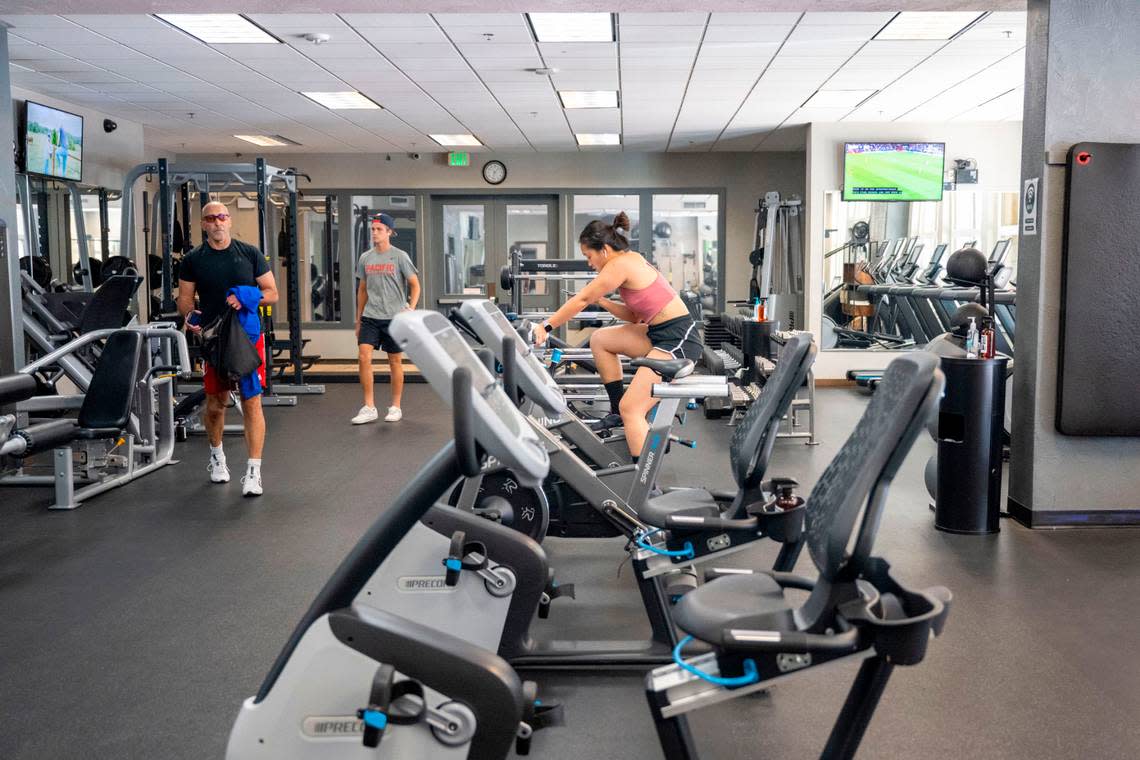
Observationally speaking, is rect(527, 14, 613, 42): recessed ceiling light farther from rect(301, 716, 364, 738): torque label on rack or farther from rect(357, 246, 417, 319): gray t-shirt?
rect(301, 716, 364, 738): torque label on rack

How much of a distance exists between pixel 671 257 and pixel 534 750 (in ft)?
35.3

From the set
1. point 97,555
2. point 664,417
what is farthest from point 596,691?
point 97,555

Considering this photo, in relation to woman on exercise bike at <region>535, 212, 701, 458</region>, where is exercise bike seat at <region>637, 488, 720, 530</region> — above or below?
below

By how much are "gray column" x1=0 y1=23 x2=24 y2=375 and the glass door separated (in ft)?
23.1

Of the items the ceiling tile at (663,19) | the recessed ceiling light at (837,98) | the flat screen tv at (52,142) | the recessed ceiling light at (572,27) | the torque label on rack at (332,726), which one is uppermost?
the recessed ceiling light at (837,98)

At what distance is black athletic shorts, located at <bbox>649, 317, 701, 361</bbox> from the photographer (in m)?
4.78

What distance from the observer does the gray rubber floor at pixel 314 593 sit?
2.37 m

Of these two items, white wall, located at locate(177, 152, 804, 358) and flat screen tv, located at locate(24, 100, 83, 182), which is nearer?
flat screen tv, located at locate(24, 100, 83, 182)

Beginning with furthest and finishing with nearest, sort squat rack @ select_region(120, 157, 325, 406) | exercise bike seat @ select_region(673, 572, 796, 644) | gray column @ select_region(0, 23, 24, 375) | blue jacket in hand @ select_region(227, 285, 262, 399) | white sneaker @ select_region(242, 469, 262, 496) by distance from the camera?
squat rack @ select_region(120, 157, 325, 406), gray column @ select_region(0, 23, 24, 375), white sneaker @ select_region(242, 469, 262, 496), blue jacket in hand @ select_region(227, 285, 262, 399), exercise bike seat @ select_region(673, 572, 796, 644)

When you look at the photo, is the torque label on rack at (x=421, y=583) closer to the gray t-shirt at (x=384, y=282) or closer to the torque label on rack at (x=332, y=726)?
the torque label on rack at (x=332, y=726)

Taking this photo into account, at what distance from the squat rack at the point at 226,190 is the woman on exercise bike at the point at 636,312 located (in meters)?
3.88

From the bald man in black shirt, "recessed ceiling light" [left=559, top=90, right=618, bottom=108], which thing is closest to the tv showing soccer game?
"recessed ceiling light" [left=559, top=90, right=618, bottom=108]

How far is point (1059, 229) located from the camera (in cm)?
443

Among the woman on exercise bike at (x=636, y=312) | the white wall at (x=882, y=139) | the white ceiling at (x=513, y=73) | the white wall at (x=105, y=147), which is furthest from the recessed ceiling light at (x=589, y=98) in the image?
the white wall at (x=105, y=147)
